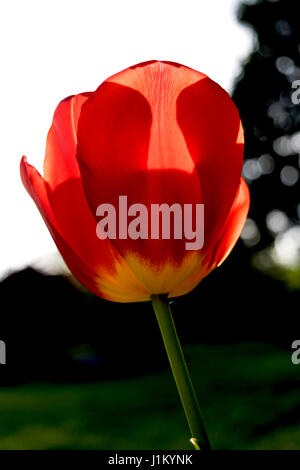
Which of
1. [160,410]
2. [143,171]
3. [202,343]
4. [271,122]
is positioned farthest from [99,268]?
[271,122]

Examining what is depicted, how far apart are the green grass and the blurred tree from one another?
420cm

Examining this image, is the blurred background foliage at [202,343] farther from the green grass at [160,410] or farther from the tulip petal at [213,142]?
the tulip petal at [213,142]

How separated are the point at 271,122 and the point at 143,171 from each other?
22.2 feet

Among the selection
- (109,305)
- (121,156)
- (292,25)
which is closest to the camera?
(121,156)

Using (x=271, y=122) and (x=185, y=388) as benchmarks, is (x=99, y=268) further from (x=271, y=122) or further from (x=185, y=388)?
(x=271, y=122)

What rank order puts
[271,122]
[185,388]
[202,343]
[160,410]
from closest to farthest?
[185,388]
[160,410]
[202,343]
[271,122]

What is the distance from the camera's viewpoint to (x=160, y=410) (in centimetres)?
208

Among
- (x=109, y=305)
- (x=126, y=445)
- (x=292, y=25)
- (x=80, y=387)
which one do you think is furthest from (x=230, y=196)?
(x=292, y=25)

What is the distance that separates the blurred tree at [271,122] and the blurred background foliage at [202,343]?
2cm

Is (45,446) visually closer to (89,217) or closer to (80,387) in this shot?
(80,387)

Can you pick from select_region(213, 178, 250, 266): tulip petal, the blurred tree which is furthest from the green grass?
the blurred tree

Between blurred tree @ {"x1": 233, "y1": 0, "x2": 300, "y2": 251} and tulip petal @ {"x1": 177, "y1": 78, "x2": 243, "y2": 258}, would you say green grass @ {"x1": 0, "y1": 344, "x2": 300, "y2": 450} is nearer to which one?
tulip petal @ {"x1": 177, "y1": 78, "x2": 243, "y2": 258}

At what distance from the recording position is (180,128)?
263 mm
